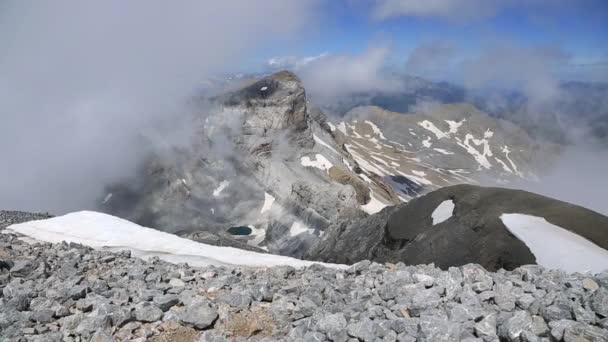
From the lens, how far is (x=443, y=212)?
3184cm

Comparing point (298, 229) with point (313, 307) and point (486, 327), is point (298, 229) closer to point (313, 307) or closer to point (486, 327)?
point (313, 307)

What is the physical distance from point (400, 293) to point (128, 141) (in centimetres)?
16760

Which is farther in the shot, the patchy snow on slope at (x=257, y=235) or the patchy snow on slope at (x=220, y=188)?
the patchy snow on slope at (x=220, y=188)

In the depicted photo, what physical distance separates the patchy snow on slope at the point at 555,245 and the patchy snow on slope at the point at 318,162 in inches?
4597

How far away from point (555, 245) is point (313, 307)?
55.7 ft

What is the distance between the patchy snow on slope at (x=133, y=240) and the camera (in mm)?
23000

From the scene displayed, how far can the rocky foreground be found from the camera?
9.38 m

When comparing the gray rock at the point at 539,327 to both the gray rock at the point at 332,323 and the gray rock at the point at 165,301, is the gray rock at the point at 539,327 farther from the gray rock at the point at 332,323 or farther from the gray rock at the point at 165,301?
the gray rock at the point at 165,301

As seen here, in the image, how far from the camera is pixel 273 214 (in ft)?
426

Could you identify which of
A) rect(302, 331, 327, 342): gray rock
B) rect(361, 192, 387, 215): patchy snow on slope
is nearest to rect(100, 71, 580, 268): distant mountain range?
rect(361, 192, 387, 215): patchy snow on slope

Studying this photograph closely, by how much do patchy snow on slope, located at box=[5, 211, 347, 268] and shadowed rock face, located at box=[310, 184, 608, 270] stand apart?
9164 millimetres

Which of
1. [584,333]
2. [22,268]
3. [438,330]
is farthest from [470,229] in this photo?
[22,268]

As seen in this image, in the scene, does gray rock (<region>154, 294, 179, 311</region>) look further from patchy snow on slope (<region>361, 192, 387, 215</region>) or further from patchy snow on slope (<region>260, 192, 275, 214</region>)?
patchy snow on slope (<region>260, 192, 275, 214</region>)

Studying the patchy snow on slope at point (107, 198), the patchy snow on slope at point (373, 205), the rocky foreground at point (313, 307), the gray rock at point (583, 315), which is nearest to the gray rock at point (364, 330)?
A: the rocky foreground at point (313, 307)
